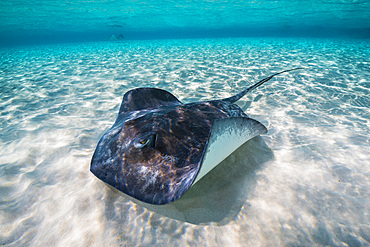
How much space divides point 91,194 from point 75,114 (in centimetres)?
318

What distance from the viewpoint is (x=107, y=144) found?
7.69ft

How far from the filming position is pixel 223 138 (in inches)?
64.8

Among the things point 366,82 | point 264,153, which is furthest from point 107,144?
point 366,82

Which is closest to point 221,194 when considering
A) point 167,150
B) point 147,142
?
point 167,150

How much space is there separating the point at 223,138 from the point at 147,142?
922mm

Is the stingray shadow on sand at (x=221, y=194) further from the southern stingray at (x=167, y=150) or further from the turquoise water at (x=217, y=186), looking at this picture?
the southern stingray at (x=167, y=150)

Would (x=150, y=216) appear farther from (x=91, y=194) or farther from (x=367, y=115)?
(x=367, y=115)

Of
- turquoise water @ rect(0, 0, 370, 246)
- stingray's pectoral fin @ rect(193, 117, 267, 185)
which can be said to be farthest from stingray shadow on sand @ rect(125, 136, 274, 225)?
stingray's pectoral fin @ rect(193, 117, 267, 185)

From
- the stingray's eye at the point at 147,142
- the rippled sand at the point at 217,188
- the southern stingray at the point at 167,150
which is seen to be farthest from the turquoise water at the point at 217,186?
the stingray's eye at the point at 147,142

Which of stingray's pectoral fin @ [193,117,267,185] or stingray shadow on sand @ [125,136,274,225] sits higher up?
stingray's pectoral fin @ [193,117,267,185]

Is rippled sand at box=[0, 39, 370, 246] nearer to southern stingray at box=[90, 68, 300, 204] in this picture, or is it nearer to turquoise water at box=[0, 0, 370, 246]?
turquoise water at box=[0, 0, 370, 246]

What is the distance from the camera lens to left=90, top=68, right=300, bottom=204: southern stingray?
5.18ft

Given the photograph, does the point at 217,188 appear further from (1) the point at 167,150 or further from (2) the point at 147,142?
(2) the point at 147,142

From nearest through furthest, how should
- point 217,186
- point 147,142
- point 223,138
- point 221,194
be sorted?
point 223,138 < point 147,142 < point 221,194 < point 217,186
